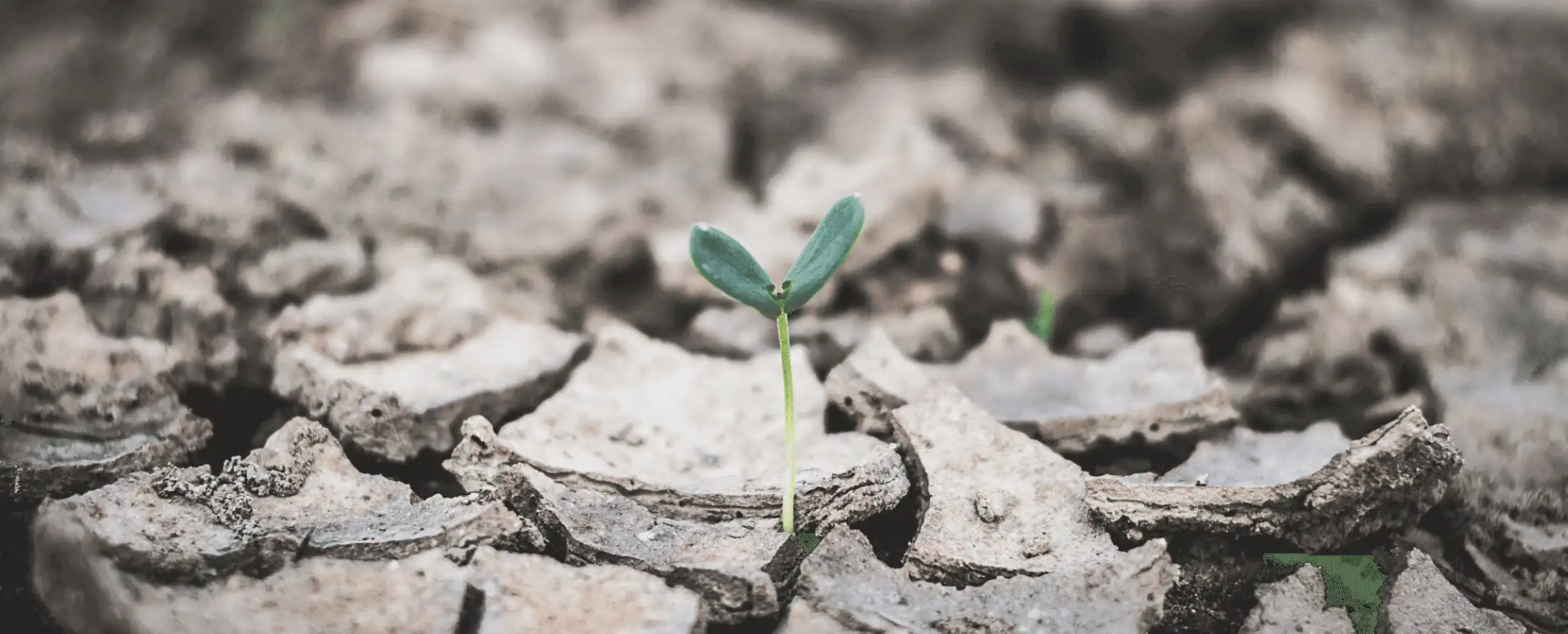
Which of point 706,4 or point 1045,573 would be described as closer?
point 1045,573

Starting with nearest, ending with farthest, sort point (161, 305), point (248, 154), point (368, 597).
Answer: point (368, 597) → point (161, 305) → point (248, 154)

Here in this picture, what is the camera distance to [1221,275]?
183 centimetres

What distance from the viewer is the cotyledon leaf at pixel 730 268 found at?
1082 millimetres

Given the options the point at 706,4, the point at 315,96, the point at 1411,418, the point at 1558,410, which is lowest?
the point at 1411,418

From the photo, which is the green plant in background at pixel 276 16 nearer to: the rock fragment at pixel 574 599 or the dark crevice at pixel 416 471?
the dark crevice at pixel 416 471

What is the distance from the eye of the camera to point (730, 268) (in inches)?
43.3

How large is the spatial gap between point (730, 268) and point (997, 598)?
0.43 meters

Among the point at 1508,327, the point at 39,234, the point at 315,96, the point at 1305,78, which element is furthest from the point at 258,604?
the point at 1305,78

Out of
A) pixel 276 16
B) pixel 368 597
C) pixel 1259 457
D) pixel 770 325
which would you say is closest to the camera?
pixel 368 597

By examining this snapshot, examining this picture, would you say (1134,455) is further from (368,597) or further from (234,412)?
(234,412)

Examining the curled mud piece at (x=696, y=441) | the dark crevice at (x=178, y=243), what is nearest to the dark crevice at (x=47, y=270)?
the dark crevice at (x=178, y=243)

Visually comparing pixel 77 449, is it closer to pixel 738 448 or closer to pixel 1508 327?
pixel 738 448

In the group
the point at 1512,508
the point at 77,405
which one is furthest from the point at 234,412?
the point at 1512,508

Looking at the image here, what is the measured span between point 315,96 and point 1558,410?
89.6 inches
